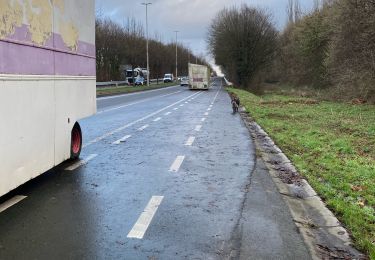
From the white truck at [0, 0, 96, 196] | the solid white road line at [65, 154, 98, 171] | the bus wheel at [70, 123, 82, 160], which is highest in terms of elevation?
the white truck at [0, 0, 96, 196]

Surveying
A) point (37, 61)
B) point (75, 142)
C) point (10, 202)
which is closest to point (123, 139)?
point (75, 142)

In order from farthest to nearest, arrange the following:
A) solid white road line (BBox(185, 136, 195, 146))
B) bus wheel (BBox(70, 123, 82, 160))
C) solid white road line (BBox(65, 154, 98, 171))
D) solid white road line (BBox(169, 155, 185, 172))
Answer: solid white road line (BBox(185, 136, 195, 146)) < bus wheel (BBox(70, 123, 82, 160)) < solid white road line (BBox(169, 155, 185, 172)) < solid white road line (BBox(65, 154, 98, 171))

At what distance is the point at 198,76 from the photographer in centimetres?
5912

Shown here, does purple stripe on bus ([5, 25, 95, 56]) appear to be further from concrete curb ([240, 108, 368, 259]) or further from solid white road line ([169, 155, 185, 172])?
concrete curb ([240, 108, 368, 259])

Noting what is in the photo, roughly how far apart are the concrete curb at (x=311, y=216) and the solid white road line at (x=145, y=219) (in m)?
1.78

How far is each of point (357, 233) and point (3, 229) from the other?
3956 mm

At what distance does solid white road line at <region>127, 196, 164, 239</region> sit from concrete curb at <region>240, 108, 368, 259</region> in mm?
1782

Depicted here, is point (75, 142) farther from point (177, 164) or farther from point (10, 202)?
point (10, 202)

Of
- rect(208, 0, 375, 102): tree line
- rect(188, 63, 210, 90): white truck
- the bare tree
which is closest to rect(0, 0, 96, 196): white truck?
rect(208, 0, 375, 102): tree line

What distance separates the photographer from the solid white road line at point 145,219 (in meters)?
5.28

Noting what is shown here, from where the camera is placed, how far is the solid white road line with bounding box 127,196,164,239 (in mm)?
5279

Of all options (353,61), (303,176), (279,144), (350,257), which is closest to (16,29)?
(350,257)

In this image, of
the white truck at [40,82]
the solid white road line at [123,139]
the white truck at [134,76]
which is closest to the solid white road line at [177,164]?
the white truck at [40,82]

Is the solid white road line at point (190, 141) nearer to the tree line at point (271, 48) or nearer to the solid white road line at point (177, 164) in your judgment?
the solid white road line at point (177, 164)
